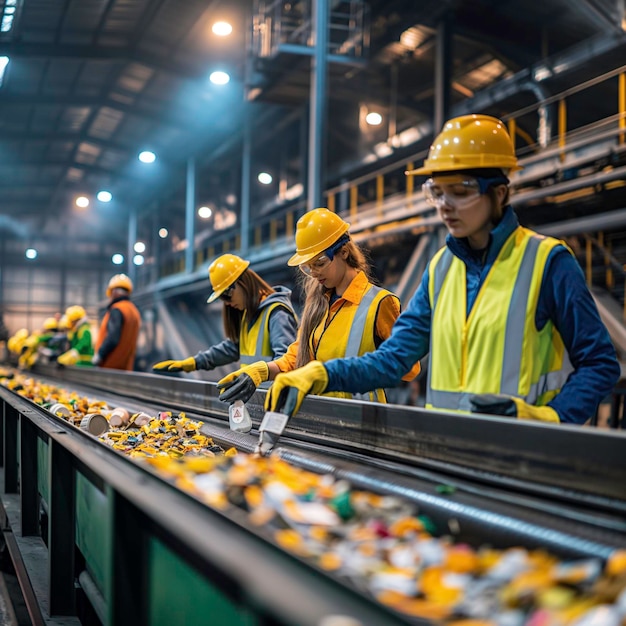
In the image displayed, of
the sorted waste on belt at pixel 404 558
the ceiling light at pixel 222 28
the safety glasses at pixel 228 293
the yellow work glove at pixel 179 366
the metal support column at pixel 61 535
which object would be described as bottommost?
the metal support column at pixel 61 535

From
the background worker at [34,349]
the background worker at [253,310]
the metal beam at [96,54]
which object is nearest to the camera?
the background worker at [253,310]

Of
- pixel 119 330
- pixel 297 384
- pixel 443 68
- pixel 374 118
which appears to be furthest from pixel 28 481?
pixel 374 118

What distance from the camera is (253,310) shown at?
354 centimetres

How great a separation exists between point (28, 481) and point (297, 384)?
1836mm

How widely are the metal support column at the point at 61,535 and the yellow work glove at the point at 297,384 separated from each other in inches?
33.1

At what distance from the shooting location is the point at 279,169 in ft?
51.6

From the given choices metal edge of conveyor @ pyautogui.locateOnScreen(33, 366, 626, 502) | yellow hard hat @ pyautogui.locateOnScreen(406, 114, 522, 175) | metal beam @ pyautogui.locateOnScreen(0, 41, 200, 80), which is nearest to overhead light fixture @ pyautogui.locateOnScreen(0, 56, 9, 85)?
metal beam @ pyautogui.locateOnScreen(0, 41, 200, 80)

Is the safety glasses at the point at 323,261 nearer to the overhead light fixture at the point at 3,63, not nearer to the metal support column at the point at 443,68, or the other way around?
the overhead light fixture at the point at 3,63

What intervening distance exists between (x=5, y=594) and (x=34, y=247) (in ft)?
71.3

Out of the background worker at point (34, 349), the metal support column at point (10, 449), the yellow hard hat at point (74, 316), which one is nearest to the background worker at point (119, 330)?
the yellow hard hat at point (74, 316)

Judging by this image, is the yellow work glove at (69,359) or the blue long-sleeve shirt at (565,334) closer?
the blue long-sleeve shirt at (565,334)

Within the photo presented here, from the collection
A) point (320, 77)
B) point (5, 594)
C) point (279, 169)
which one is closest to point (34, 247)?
Answer: point (279, 169)

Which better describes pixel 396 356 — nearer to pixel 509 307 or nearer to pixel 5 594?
pixel 509 307

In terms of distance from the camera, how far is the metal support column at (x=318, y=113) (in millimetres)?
7582
